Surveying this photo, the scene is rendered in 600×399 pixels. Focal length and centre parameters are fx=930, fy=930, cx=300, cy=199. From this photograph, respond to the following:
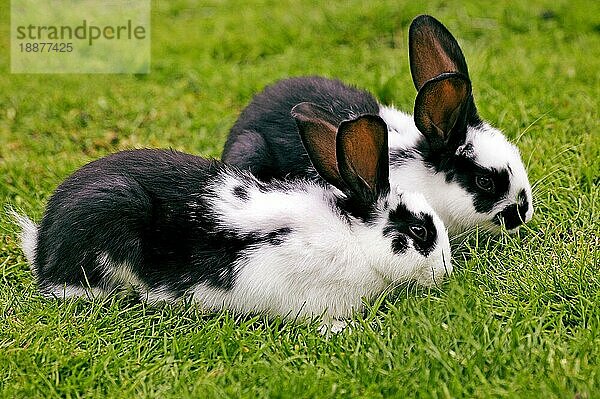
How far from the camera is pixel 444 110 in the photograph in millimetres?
4469

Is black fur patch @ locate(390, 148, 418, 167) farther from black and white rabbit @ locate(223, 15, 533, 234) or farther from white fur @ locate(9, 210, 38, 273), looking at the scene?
white fur @ locate(9, 210, 38, 273)

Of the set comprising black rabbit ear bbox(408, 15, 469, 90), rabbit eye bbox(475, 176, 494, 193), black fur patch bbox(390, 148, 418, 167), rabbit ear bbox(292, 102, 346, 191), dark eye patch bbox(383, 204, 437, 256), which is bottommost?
dark eye patch bbox(383, 204, 437, 256)

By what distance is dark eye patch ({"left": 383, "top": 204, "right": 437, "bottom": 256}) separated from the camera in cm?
415

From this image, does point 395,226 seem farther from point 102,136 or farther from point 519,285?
point 102,136

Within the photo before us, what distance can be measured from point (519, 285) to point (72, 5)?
5557 mm

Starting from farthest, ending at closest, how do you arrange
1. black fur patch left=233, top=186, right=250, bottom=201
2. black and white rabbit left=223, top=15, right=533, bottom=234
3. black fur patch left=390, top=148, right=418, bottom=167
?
black fur patch left=390, top=148, right=418, bottom=167, black and white rabbit left=223, top=15, right=533, bottom=234, black fur patch left=233, top=186, right=250, bottom=201

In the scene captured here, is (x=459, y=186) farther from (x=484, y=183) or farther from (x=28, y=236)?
(x=28, y=236)

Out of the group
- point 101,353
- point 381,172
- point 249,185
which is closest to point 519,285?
point 381,172

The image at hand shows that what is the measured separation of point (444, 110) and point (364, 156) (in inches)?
23.9

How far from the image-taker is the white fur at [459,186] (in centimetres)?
457

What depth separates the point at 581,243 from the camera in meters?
4.36

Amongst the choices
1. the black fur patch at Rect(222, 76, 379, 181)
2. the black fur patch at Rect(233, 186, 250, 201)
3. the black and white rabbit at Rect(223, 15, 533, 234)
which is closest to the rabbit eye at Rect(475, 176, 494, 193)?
the black and white rabbit at Rect(223, 15, 533, 234)

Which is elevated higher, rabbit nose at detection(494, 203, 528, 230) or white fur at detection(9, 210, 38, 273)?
rabbit nose at detection(494, 203, 528, 230)

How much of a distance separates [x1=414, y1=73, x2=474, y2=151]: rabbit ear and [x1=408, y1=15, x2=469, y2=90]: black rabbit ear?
0.27m
